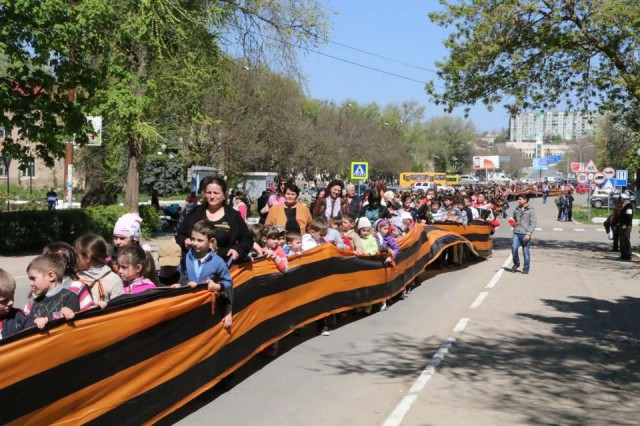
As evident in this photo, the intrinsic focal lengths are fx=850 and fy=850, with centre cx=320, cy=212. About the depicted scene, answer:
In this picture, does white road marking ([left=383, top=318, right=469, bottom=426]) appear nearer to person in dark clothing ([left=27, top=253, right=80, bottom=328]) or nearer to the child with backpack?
the child with backpack

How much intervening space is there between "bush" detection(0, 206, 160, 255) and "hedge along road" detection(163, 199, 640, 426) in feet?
39.1

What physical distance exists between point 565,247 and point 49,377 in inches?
1035

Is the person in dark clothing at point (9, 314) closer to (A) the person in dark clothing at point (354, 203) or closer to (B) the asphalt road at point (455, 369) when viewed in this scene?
(B) the asphalt road at point (455, 369)

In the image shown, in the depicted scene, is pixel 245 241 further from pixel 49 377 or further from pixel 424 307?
pixel 424 307

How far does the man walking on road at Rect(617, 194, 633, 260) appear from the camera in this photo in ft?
78.3

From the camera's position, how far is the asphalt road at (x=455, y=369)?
6.99 m

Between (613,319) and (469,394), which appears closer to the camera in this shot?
(469,394)

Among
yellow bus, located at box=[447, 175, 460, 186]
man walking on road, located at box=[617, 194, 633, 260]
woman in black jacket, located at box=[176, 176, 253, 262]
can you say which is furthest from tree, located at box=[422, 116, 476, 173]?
woman in black jacket, located at box=[176, 176, 253, 262]

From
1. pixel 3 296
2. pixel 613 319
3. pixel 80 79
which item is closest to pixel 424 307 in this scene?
pixel 613 319

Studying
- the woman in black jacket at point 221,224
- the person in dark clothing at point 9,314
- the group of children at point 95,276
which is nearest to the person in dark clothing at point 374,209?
the woman in black jacket at point 221,224

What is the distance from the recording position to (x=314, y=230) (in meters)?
11.3

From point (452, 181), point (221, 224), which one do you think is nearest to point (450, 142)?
point (452, 181)

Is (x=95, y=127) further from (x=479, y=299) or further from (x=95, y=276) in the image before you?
(x=95, y=276)

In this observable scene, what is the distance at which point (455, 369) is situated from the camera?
343 inches
